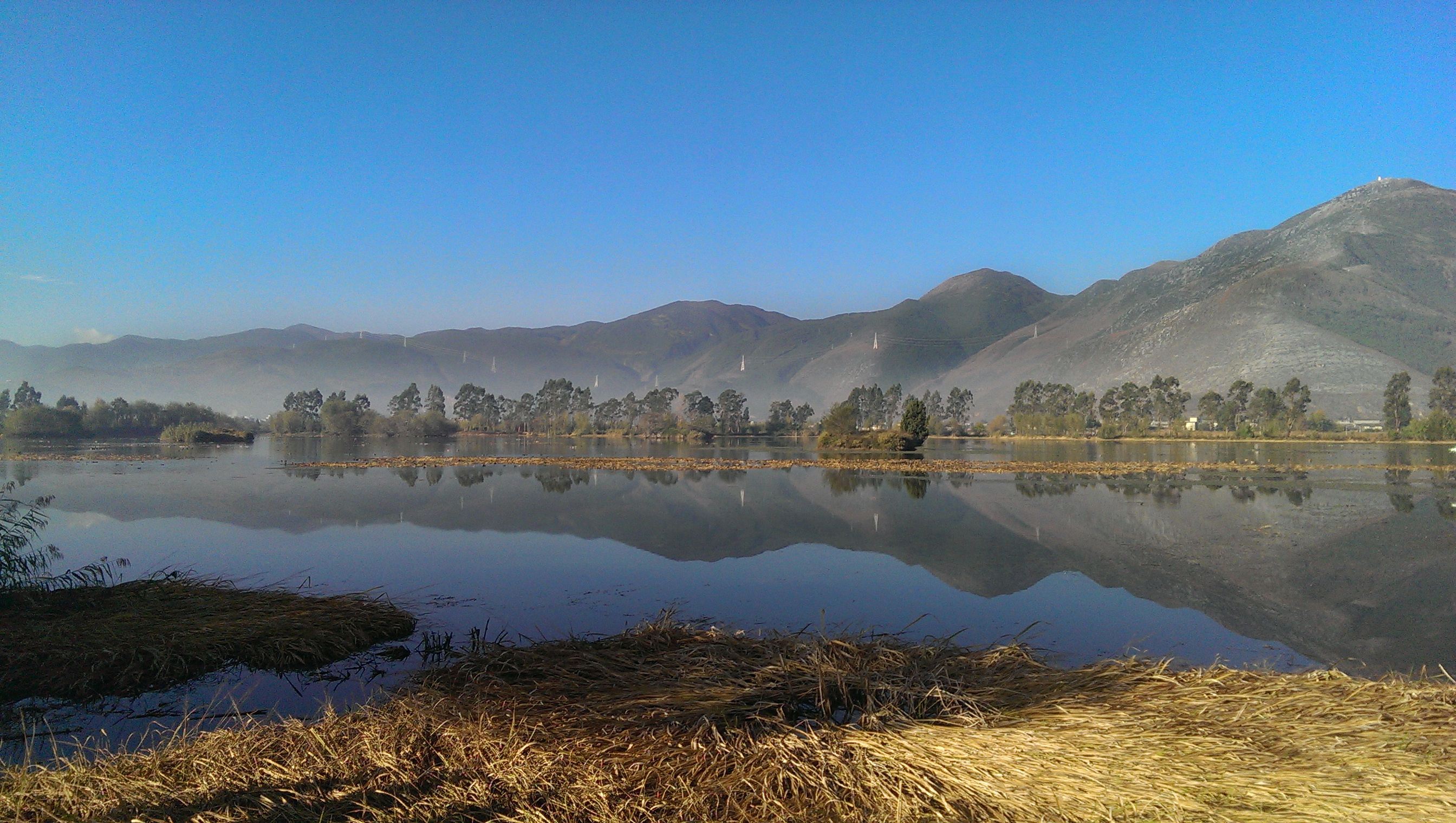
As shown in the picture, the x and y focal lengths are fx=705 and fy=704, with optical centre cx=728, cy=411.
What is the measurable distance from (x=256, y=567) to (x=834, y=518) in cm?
1097

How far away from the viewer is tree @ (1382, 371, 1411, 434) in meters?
75.1

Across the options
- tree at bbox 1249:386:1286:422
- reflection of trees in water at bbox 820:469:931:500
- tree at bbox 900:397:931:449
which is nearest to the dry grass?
reflection of trees in water at bbox 820:469:931:500

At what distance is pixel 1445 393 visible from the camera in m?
77.7

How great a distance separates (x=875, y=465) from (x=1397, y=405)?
76.4 m

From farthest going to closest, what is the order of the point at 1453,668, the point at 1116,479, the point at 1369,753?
the point at 1116,479
the point at 1453,668
the point at 1369,753

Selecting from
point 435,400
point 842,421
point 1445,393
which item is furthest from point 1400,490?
point 435,400

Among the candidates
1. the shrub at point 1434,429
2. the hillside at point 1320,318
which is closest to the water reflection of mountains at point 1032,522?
the shrub at point 1434,429

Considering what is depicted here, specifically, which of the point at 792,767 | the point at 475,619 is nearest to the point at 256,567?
the point at 475,619

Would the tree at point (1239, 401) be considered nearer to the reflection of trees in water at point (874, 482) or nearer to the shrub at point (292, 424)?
the reflection of trees in water at point (874, 482)

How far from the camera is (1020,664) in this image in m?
5.40

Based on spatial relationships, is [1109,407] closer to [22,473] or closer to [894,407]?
[894,407]

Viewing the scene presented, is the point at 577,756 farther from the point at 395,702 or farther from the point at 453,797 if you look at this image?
the point at 395,702

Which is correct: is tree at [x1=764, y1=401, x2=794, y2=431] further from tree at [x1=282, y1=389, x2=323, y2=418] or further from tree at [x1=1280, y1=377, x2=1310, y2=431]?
tree at [x1=282, y1=389, x2=323, y2=418]

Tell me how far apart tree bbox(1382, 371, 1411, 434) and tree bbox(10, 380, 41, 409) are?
141 m
